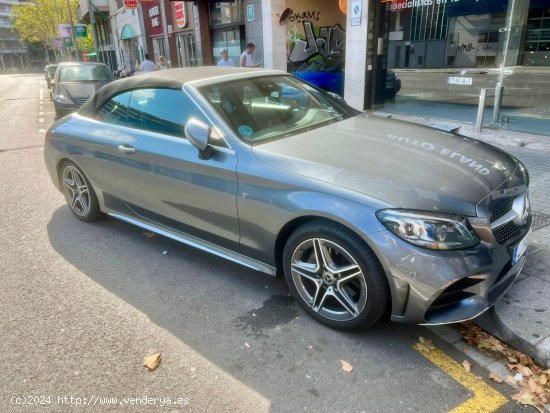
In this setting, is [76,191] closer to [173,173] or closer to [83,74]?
[173,173]

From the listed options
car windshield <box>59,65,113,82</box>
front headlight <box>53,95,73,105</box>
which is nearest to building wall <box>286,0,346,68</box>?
car windshield <box>59,65,113,82</box>

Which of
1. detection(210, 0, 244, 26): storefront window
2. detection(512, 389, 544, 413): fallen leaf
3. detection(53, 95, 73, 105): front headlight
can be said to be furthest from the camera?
detection(210, 0, 244, 26): storefront window

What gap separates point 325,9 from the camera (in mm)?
14344

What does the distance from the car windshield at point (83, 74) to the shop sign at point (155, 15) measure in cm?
1166

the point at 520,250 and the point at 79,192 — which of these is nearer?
the point at 520,250

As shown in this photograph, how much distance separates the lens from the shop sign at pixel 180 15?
19.0 meters

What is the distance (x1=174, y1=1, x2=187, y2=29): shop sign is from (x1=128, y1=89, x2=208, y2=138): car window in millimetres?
16872

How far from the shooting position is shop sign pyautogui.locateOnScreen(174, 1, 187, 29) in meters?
19.0

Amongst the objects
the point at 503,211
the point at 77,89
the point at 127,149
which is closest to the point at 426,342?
the point at 503,211

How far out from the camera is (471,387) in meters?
2.41

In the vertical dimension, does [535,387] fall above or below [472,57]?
below

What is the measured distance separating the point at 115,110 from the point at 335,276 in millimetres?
2717

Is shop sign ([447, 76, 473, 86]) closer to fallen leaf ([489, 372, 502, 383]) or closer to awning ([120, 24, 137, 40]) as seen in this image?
fallen leaf ([489, 372, 502, 383])

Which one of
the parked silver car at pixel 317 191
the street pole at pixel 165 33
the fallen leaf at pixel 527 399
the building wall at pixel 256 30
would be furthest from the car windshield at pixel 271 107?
the street pole at pixel 165 33
